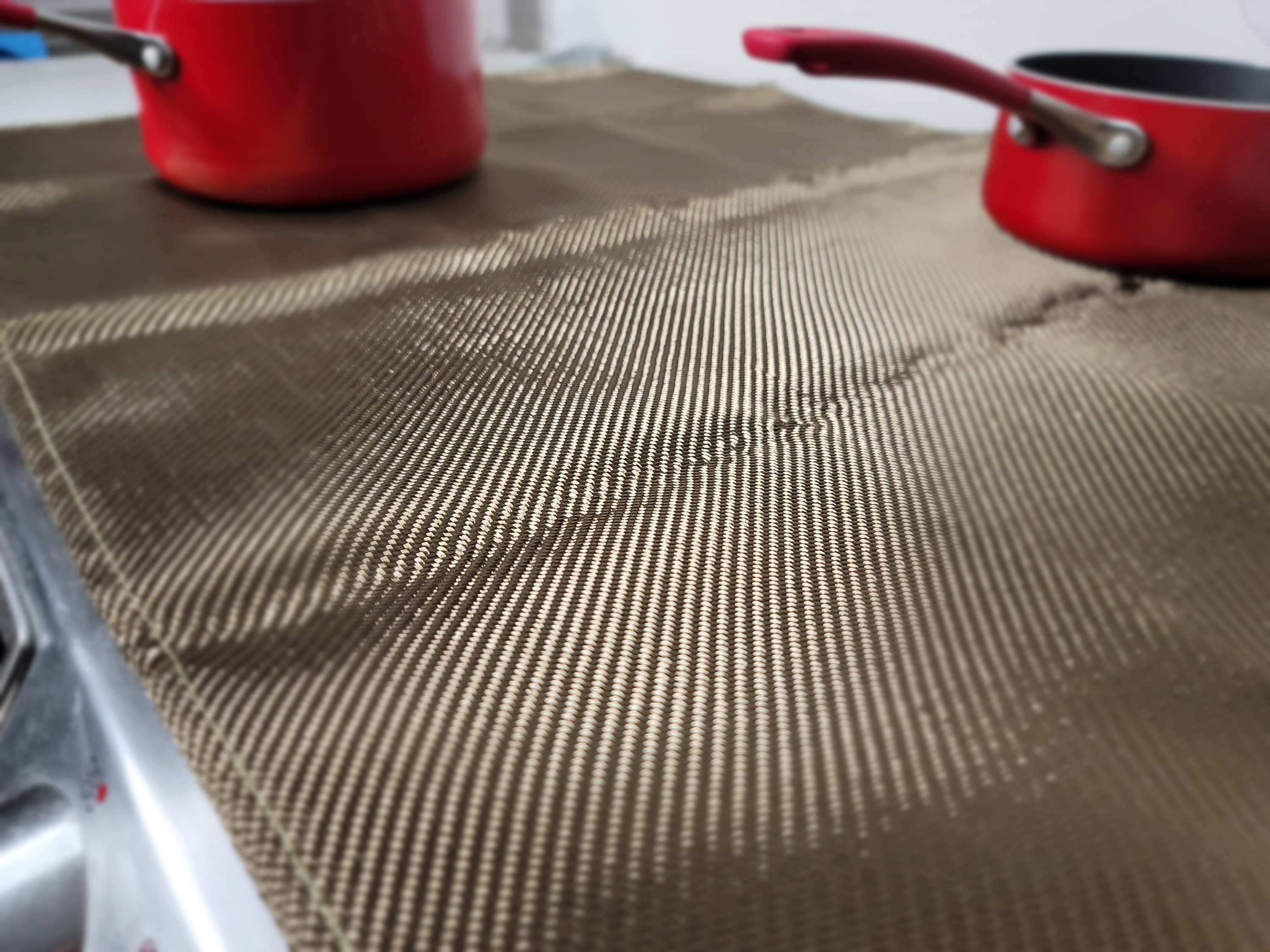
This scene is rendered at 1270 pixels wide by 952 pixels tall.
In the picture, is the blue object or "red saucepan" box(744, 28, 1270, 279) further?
the blue object

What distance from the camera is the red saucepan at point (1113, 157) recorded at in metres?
0.36

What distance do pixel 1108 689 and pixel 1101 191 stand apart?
278mm

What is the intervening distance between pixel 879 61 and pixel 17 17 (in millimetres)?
363

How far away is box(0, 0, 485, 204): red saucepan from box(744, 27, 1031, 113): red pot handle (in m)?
0.17

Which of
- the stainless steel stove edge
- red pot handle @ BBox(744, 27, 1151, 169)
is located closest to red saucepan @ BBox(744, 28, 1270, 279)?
red pot handle @ BBox(744, 27, 1151, 169)

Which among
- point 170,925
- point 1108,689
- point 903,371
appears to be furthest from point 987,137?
point 170,925

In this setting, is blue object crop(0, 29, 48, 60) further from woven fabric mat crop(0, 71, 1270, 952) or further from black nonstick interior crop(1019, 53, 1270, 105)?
black nonstick interior crop(1019, 53, 1270, 105)

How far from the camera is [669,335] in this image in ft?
1.14

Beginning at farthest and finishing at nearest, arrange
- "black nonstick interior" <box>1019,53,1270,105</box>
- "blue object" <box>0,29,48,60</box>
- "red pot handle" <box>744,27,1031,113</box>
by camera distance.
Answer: "blue object" <box>0,29,48,60</box> → "black nonstick interior" <box>1019,53,1270,105</box> → "red pot handle" <box>744,27,1031,113</box>

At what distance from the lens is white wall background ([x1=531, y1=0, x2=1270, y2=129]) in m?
0.55

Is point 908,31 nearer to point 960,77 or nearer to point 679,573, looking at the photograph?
point 960,77

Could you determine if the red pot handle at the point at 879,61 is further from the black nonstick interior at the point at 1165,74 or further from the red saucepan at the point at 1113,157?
the black nonstick interior at the point at 1165,74

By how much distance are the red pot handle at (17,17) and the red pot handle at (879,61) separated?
1.01 feet

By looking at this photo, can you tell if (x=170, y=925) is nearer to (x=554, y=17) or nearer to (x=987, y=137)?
(x=987, y=137)
